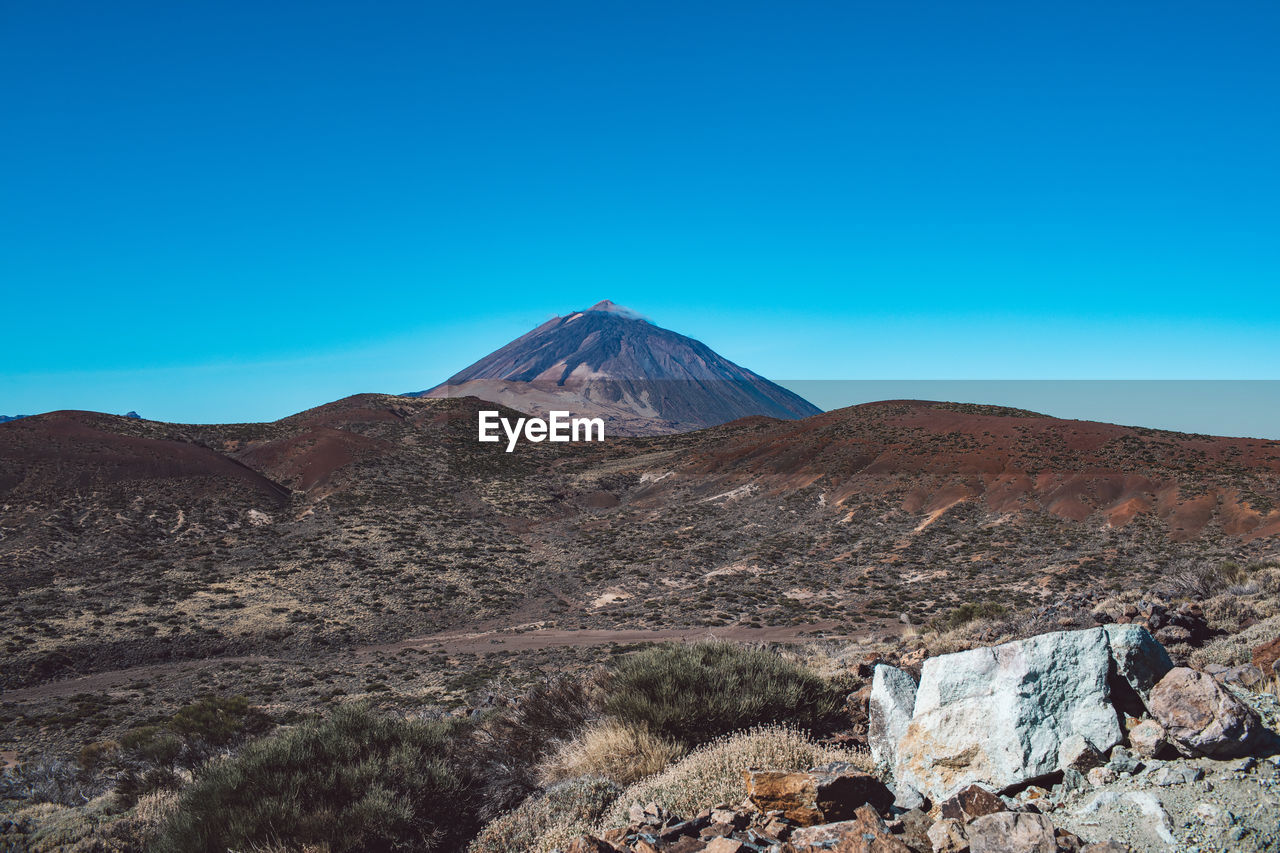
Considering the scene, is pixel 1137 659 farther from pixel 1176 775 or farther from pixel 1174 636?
pixel 1174 636

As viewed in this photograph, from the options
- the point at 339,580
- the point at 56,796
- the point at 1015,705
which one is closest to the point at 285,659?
the point at 339,580

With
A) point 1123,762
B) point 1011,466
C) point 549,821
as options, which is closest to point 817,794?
point 1123,762

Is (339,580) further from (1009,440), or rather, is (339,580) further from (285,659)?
(1009,440)

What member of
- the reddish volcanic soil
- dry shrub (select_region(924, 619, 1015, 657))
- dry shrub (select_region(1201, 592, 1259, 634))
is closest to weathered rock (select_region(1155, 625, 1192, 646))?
dry shrub (select_region(1201, 592, 1259, 634))

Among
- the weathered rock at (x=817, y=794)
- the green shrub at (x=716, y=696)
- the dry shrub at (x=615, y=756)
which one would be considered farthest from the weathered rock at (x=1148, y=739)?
the dry shrub at (x=615, y=756)

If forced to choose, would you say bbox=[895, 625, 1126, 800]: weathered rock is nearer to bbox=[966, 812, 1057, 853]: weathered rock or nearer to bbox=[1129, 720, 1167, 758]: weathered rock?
bbox=[1129, 720, 1167, 758]: weathered rock

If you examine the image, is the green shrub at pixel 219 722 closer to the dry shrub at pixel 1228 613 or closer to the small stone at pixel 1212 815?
the small stone at pixel 1212 815
